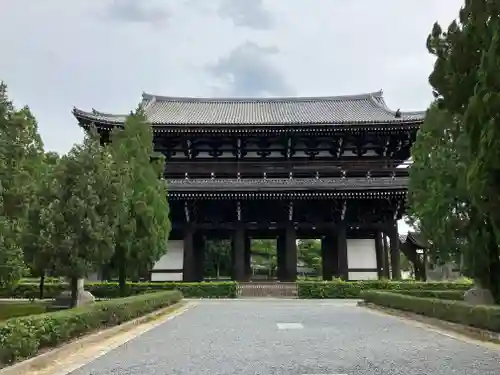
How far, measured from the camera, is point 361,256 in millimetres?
31719

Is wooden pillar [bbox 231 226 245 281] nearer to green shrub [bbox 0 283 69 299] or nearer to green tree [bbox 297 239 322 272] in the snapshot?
green shrub [bbox 0 283 69 299]

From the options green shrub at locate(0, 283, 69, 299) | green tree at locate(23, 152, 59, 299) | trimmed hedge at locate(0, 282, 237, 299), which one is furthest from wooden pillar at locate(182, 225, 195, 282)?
green tree at locate(23, 152, 59, 299)

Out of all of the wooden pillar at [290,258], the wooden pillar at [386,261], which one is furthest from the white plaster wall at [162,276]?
the wooden pillar at [386,261]

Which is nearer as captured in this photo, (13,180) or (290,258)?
(13,180)

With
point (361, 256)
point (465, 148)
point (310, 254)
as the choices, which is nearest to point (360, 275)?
point (361, 256)

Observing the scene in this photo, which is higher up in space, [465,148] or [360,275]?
[465,148]

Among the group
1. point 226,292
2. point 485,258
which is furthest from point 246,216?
point 485,258

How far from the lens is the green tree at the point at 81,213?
50.6 feet

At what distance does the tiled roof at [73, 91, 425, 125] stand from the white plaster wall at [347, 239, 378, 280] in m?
7.69

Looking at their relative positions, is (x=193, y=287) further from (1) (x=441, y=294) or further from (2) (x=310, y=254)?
(2) (x=310, y=254)

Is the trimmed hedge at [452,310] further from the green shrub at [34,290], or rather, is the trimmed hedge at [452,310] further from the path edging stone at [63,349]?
the green shrub at [34,290]

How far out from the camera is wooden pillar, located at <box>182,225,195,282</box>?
98.3ft

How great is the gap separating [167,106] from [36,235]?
24.7 meters

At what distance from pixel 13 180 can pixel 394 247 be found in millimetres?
23321
